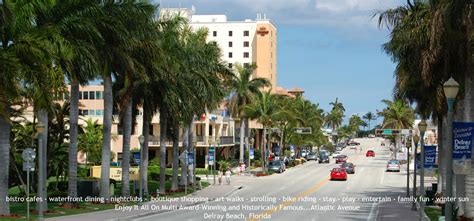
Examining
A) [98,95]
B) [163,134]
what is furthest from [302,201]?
[98,95]

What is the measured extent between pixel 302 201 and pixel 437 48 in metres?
18.5

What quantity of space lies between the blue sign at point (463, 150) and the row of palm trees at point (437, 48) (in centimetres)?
837

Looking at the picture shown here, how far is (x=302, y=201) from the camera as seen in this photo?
4447cm

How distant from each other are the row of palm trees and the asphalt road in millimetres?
7109

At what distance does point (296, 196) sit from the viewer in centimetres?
4912

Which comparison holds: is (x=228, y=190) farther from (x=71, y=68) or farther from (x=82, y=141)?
(x=82, y=141)

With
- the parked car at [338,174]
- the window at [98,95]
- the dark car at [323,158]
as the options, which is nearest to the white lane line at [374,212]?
the parked car at [338,174]

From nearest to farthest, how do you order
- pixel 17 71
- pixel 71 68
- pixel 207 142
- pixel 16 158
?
pixel 17 71
pixel 71 68
pixel 16 158
pixel 207 142

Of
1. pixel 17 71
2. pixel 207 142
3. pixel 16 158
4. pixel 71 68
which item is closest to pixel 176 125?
pixel 16 158

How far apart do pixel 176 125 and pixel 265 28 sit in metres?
97.7

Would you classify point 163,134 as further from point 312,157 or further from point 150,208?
point 312,157

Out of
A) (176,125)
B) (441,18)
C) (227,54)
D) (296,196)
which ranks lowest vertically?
(296,196)

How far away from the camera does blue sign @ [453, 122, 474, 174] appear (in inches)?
634

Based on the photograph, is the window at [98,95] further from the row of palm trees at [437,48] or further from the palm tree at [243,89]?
the row of palm trees at [437,48]
